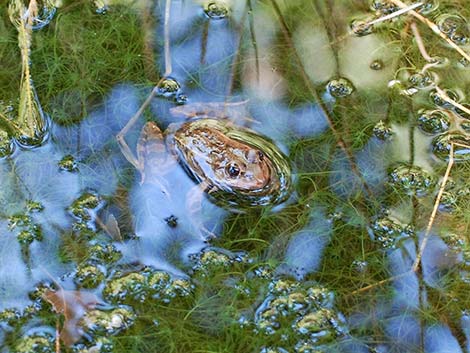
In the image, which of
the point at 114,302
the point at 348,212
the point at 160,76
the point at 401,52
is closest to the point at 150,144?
the point at 160,76

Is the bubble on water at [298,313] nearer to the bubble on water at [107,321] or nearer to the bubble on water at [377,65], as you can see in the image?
the bubble on water at [107,321]

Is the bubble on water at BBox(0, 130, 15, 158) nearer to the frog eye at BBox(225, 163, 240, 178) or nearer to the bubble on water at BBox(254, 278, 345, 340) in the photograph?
the frog eye at BBox(225, 163, 240, 178)

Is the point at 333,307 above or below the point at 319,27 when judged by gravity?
below

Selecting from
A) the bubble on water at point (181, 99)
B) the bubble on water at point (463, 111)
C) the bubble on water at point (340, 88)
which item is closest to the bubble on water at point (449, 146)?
the bubble on water at point (463, 111)

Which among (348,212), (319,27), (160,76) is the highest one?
(319,27)

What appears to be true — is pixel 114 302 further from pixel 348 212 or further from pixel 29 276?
pixel 348 212

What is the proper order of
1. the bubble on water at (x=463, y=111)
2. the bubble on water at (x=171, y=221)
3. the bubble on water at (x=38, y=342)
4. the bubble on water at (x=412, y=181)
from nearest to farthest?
the bubble on water at (x=38, y=342) → the bubble on water at (x=171, y=221) → the bubble on water at (x=412, y=181) → the bubble on water at (x=463, y=111)
